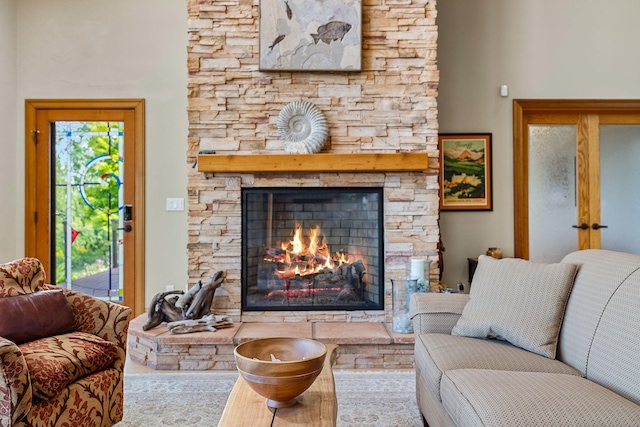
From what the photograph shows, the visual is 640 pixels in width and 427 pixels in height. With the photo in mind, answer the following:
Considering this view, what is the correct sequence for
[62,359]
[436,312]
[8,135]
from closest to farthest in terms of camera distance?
[62,359]
[436,312]
[8,135]

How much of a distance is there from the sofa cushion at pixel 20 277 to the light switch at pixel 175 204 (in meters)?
1.73

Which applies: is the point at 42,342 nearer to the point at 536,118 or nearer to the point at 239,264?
the point at 239,264

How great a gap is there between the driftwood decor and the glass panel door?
1.01m

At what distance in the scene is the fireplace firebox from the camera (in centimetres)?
326

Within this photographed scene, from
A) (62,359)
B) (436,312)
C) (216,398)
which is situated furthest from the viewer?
(216,398)

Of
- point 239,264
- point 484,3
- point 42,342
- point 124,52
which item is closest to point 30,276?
point 42,342

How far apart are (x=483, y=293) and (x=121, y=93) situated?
134 inches

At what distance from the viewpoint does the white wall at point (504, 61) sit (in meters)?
3.79

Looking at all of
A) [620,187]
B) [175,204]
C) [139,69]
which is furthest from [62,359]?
[620,187]

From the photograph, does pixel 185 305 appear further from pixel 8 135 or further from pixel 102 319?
pixel 8 135

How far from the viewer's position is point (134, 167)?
3.82m

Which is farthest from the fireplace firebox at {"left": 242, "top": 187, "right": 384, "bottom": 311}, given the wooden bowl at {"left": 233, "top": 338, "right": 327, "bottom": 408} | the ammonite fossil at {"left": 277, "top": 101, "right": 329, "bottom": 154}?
the wooden bowl at {"left": 233, "top": 338, "right": 327, "bottom": 408}

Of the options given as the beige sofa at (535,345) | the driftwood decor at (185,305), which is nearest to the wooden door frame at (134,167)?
the driftwood decor at (185,305)

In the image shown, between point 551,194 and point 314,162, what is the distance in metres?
2.31
